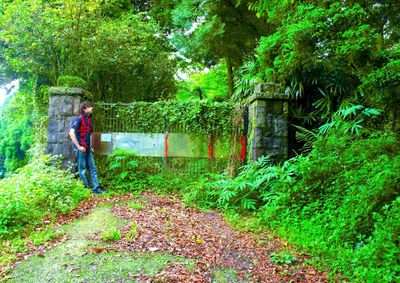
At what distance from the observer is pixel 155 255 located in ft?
11.0

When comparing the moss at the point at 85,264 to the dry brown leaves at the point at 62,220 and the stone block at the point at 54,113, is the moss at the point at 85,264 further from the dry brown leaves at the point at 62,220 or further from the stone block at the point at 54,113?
the stone block at the point at 54,113

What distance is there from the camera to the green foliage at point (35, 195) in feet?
A: 12.7

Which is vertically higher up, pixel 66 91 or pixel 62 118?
pixel 66 91

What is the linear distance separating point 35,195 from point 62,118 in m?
2.36

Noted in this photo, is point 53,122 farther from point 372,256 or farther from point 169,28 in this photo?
point 169,28

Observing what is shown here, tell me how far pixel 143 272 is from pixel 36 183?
3.04m

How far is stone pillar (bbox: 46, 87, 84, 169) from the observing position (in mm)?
6508

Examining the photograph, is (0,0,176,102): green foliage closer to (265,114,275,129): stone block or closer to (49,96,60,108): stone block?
(49,96,60,108): stone block

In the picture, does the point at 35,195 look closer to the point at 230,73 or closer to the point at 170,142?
the point at 170,142

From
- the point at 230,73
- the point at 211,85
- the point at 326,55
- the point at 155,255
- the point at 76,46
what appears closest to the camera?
the point at 155,255

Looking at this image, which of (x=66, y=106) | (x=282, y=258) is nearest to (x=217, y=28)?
(x=66, y=106)

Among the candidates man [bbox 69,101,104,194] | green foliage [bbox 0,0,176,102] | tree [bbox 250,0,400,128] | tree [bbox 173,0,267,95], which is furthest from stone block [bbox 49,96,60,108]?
tree [bbox 173,0,267,95]

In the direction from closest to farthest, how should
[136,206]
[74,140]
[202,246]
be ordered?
[202,246] < [136,206] < [74,140]

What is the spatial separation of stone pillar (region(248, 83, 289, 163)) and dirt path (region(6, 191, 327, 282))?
198cm
